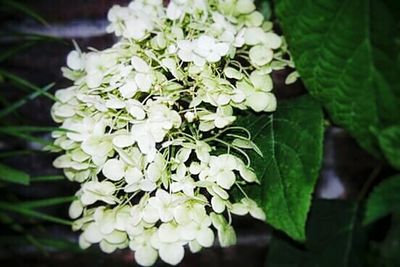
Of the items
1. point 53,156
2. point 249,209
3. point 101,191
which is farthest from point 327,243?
point 53,156

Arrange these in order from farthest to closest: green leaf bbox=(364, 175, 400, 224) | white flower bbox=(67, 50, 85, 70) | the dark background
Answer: the dark background → white flower bbox=(67, 50, 85, 70) → green leaf bbox=(364, 175, 400, 224)

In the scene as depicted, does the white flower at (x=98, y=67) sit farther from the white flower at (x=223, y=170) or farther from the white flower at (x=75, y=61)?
the white flower at (x=223, y=170)

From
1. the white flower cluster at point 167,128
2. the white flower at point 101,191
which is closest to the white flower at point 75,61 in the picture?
the white flower cluster at point 167,128

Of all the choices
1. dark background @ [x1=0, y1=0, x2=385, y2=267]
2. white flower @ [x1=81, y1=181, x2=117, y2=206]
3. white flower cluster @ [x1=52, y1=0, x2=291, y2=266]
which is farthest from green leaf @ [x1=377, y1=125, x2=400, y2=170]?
dark background @ [x1=0, y1=0, x2=385, y2=267]

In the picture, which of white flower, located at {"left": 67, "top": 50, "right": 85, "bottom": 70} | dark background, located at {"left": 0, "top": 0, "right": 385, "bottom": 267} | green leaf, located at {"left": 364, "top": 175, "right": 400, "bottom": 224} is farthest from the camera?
dark background, located at {"left": 0, "top": 0, "right": 385, "bottom": 267}

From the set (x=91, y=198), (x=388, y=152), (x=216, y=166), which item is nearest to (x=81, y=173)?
(x=91, y=198)

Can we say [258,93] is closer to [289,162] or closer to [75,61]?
[289,162]

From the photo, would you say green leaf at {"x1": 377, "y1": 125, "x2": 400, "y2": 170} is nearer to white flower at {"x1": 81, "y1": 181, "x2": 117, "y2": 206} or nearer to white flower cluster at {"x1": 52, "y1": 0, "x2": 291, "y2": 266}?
white flower cluster at {"x1": 52, "y1": 0, "x2": 291, "y2": 266}
